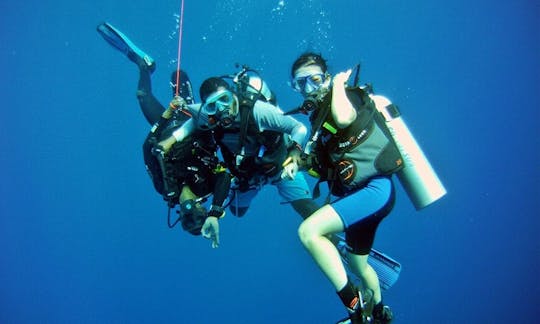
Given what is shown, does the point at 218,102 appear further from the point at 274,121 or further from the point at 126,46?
the point at 126,46

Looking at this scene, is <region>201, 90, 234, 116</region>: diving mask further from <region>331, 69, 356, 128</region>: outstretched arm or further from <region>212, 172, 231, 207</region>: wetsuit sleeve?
<region>331, 69, 356, 128</region>: outstretched arm

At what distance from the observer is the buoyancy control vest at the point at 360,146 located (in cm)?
286

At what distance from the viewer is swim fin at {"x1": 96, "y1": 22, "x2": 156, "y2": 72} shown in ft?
23.0

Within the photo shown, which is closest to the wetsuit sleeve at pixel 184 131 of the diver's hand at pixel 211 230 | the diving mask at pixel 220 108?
the diving mask at pixel 220 108

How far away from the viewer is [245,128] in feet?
12.3

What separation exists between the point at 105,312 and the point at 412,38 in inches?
785

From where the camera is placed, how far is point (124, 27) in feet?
57.5

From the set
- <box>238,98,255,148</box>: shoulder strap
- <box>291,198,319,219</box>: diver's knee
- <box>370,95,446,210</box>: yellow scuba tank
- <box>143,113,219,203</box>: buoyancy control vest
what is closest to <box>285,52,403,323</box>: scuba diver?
<box>370,95,446,210</box>: yellow scuba tank

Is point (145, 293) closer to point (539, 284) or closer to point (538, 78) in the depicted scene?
point (539, 284)

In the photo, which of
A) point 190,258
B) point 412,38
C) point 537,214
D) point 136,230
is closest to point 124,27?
point 136,230

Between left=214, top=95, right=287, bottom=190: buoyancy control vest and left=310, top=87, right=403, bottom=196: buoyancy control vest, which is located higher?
left=214, top=95, right=287, bottom=190: buoyancy control vest

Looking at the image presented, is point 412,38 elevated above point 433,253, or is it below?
above

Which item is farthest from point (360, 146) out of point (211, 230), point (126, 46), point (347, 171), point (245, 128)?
point (126, 46)

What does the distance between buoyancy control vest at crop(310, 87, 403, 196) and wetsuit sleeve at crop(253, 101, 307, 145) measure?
826 millimetres
